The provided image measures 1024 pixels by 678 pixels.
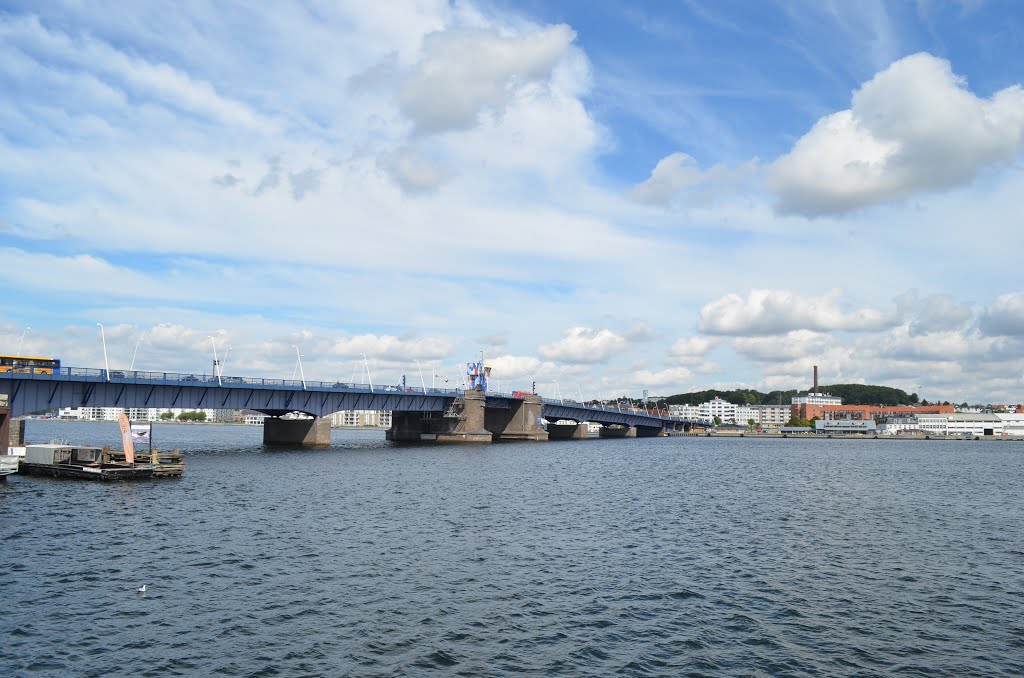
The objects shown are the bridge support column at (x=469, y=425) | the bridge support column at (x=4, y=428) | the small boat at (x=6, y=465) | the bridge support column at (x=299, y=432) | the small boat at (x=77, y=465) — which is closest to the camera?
the small boat at (x=6, y=465)

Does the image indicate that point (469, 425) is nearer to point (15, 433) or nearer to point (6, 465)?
point (15, 433)

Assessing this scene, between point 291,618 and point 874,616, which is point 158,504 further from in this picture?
point 874,616

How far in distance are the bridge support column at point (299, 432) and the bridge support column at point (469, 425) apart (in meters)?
35.6

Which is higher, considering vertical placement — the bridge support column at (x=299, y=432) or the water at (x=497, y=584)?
the bridge support column at (x=299, y=432)

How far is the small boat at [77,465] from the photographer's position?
7338 centimetres

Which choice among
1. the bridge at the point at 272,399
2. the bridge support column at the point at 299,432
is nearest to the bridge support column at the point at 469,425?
the bridge at the point at 272,399

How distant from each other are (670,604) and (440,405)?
15031 centimetres

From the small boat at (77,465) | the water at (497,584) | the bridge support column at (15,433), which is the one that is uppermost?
the bridge support column at (15,433)

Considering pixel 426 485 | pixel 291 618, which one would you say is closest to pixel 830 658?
pixel 291 618

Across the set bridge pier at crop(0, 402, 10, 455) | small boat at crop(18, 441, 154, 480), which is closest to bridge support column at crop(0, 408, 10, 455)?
bridge pier at crop(0, 402, 10, 455)

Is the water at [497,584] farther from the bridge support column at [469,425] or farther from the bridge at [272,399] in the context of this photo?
the bridge support column at [469,425]

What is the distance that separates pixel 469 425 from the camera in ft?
597

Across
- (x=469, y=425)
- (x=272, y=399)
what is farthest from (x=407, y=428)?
(x=272, y=399)

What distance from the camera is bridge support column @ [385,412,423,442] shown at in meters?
191
